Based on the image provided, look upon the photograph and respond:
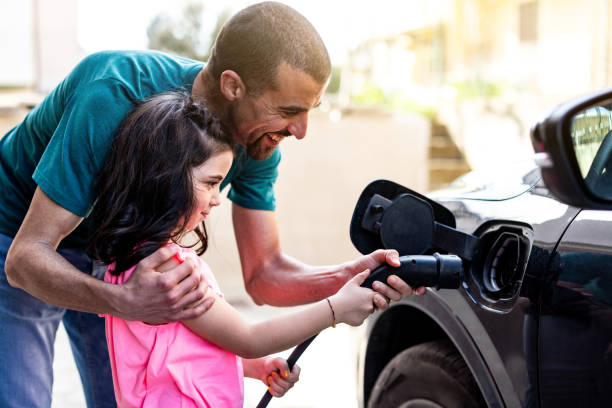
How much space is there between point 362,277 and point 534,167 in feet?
2.21

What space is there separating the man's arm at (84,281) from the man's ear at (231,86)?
0.57 meters

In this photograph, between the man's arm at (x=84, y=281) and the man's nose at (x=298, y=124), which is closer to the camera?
the man's arm at (x=84, y=281)

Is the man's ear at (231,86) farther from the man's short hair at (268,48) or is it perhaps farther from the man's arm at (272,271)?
the man's arm at (272,271)

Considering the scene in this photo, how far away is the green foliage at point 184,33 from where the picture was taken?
851cm

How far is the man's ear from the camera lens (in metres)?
2.12

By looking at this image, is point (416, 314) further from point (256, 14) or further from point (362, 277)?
point (256, 14)

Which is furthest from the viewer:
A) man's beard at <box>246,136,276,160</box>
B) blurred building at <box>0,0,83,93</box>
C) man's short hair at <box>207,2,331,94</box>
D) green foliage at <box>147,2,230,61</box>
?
green foliage at <box>147,2,230,61</box>

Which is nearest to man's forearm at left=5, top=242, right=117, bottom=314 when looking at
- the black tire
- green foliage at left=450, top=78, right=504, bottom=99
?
the black tire

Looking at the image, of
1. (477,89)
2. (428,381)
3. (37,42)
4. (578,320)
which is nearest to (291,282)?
(428,381)

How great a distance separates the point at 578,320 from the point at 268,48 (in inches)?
44.9

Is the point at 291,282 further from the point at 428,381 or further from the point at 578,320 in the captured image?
the point at 578,320

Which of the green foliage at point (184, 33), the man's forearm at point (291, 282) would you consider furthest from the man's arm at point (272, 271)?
the green foliage at point (184, 33)

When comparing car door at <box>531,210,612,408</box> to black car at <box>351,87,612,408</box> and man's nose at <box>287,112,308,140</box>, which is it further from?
man's nose at <box>287,112,308,140</box>

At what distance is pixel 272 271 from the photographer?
2.50 m
